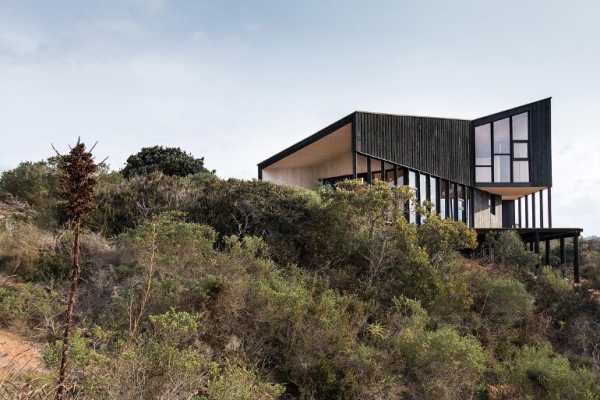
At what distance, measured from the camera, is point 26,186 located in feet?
39.8

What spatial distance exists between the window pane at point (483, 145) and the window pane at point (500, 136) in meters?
0.21

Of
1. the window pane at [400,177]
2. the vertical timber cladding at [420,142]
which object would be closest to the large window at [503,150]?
the vertical timber cladding at [420,142]

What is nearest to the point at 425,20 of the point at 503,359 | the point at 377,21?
the point at 377,21

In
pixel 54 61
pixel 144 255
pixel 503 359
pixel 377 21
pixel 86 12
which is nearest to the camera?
pixel 86 12

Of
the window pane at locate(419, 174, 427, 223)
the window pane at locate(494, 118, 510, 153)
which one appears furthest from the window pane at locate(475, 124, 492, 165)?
the window pane at locate(419, 174, 427, 223)

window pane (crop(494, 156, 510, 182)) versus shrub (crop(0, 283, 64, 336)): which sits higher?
window pane (crop(494, 156, 510, 182))

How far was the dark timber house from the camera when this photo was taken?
1566 cm

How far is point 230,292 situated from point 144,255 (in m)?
1.72

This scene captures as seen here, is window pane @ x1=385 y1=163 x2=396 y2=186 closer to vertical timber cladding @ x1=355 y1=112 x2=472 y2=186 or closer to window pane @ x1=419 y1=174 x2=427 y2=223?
vertical timber cladding @ x1=355 y1=112 x2=472 y2=186

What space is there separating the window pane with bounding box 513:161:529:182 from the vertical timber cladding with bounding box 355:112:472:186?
5.17 ft

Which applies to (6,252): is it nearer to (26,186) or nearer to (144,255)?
(144,255)

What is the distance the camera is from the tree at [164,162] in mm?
18469

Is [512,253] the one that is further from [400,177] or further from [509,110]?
[509,110]

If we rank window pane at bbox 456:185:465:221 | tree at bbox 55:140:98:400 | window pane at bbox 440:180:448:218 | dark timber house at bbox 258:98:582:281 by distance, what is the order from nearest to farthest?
tree at bbox 55:140:98:400, dark timber house at bbox 258:98:582:281, window pane at bbox 440:180:448:218, window pane at bbox 456:185:465:221
